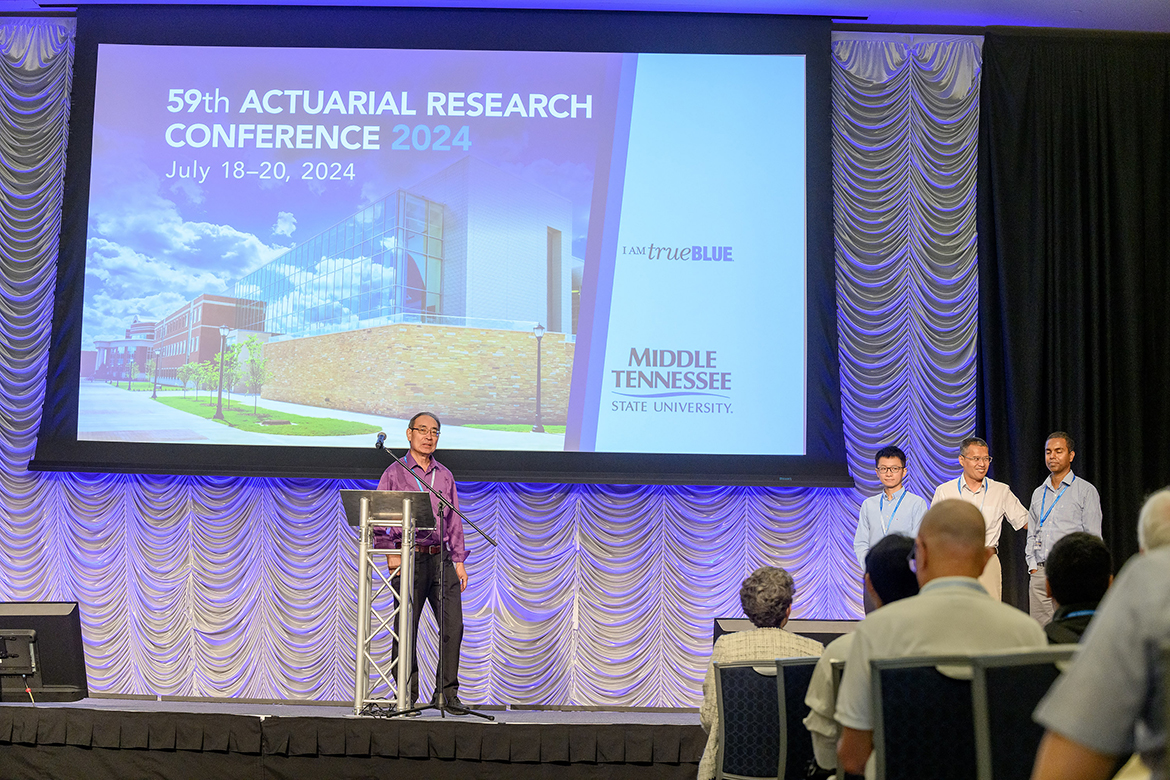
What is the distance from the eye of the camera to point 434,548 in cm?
529

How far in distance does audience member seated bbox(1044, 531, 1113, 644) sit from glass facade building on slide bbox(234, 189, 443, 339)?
4.56m

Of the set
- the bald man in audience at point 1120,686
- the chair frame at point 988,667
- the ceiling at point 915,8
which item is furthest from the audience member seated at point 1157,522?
the ceiling at point 915,8

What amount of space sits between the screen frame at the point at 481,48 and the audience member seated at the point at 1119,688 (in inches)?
204

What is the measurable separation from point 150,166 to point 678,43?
3.58 metres

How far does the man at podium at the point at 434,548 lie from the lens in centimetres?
517

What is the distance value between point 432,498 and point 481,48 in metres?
3.09

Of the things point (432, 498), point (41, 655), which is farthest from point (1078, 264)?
point (41, 655)

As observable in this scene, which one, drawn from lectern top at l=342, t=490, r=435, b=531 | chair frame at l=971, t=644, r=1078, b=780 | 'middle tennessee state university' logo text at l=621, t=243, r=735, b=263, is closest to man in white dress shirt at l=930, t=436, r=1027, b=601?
'middle tennessee state university' logo text at l=621, t=243, r=735, b=263

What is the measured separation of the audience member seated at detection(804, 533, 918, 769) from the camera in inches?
90.8

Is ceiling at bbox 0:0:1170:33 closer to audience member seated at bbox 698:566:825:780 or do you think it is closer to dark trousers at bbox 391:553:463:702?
dark trousers at bbox 391:553:463:702

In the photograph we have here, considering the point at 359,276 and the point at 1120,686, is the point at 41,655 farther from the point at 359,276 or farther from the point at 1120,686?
the point at 1120,686

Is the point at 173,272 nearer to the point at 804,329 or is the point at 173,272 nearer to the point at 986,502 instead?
the point at 804,329

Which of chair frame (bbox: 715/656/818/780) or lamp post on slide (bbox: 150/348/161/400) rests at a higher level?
lamp post on slide (bbox: 150/348/161/400)

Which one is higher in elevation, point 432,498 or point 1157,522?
point 1157,522
